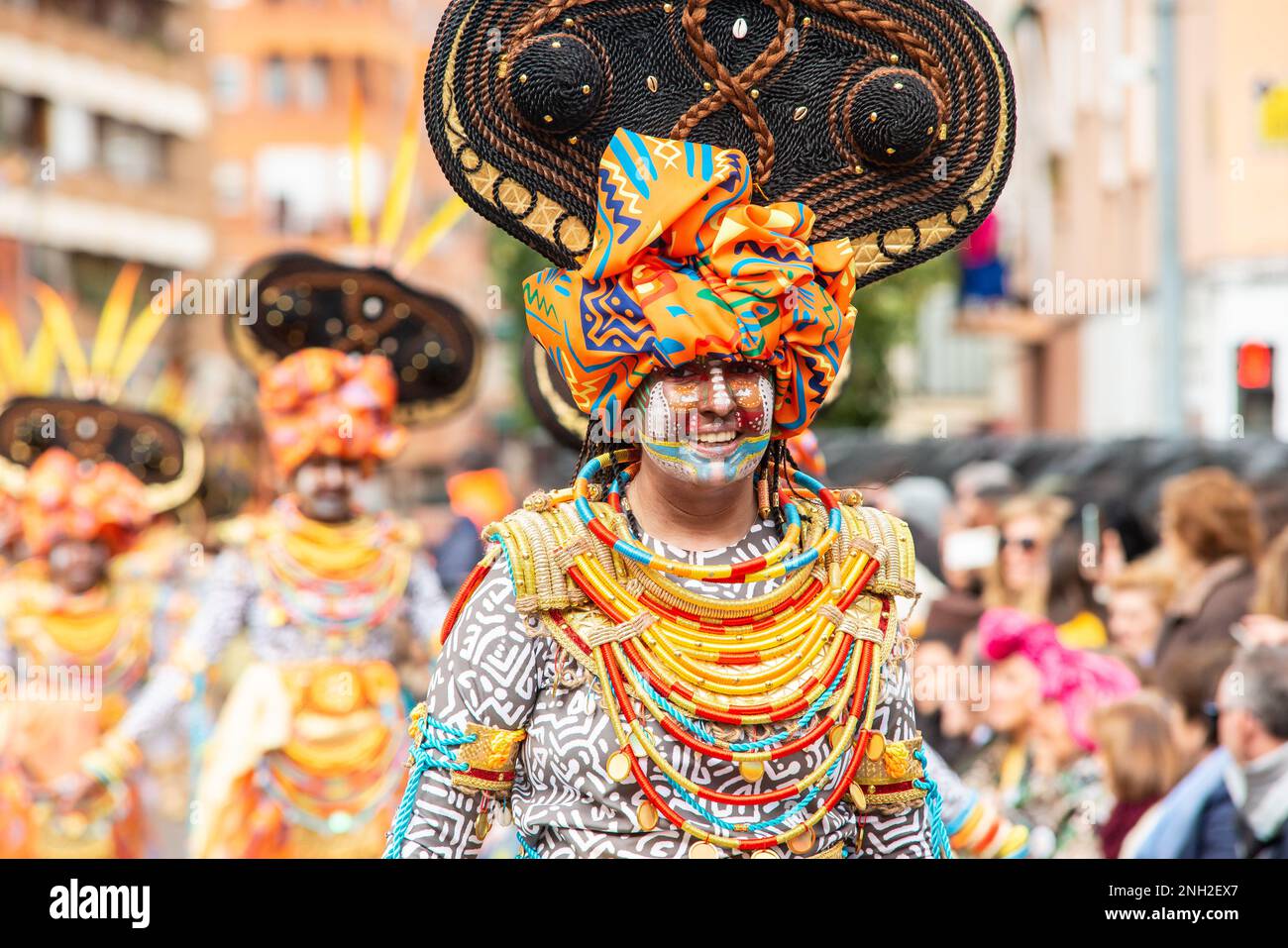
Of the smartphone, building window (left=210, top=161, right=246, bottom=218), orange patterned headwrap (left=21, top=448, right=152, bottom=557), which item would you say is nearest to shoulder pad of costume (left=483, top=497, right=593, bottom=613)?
the smartphone

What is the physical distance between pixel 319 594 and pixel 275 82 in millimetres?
52082

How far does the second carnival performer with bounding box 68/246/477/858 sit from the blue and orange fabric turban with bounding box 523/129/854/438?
13.7ft

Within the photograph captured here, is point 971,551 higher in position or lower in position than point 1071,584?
higher

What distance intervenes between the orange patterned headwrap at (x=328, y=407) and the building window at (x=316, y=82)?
1985 inches

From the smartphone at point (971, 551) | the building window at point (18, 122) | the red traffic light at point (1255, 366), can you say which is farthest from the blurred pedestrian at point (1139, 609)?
the building window at point (18, 122)

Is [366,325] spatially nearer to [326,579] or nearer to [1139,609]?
[326,579]

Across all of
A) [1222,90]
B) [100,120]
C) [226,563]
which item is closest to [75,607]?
[226,563]

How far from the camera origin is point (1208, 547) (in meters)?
7.30

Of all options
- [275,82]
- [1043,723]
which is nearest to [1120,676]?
[1043,723]

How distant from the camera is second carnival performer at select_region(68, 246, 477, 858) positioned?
23.6 ft

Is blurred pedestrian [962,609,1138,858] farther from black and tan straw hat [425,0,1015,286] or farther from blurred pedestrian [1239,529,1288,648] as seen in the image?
black and tan straw hat [425,0,1015,286]

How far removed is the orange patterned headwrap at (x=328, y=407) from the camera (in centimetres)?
744

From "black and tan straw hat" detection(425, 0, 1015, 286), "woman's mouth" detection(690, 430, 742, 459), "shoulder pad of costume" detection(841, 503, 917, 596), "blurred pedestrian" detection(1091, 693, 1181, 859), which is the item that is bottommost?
"blurred pedestrian" detection(1091, 693, 1181, 859)
